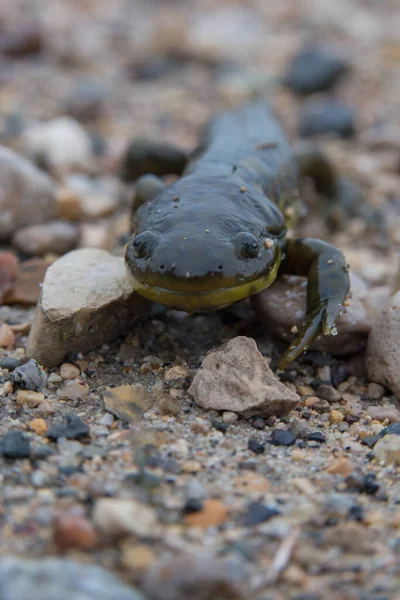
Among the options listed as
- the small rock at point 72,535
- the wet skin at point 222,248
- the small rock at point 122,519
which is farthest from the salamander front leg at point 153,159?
the small rock at point 72,535

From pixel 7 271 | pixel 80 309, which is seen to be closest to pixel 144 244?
pixel 80 309

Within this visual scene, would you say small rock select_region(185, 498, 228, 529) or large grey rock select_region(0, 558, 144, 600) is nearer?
large grey rock select_region(0, 558, 144, 600)

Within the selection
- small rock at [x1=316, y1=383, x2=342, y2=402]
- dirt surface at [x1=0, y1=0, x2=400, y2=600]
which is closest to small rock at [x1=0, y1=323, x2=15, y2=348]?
dirt surface at [x1=0, y1=0, x2=400, y2=600]

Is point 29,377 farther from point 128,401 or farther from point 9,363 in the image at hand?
point 128,401

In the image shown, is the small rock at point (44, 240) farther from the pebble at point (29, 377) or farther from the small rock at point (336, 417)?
the small rock at point (336, 417)

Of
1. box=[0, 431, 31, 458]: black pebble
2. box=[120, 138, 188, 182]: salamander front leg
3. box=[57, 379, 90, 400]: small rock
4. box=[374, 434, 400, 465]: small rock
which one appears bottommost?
box=[120, 138, 188, 182]: salamander front leg

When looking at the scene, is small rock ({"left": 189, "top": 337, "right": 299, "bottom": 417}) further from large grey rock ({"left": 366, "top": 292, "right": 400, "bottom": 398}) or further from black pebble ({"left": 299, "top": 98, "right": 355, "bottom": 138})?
black pebble ({"left": 299, "top": 98, "right": 355, "bottom": 138})
